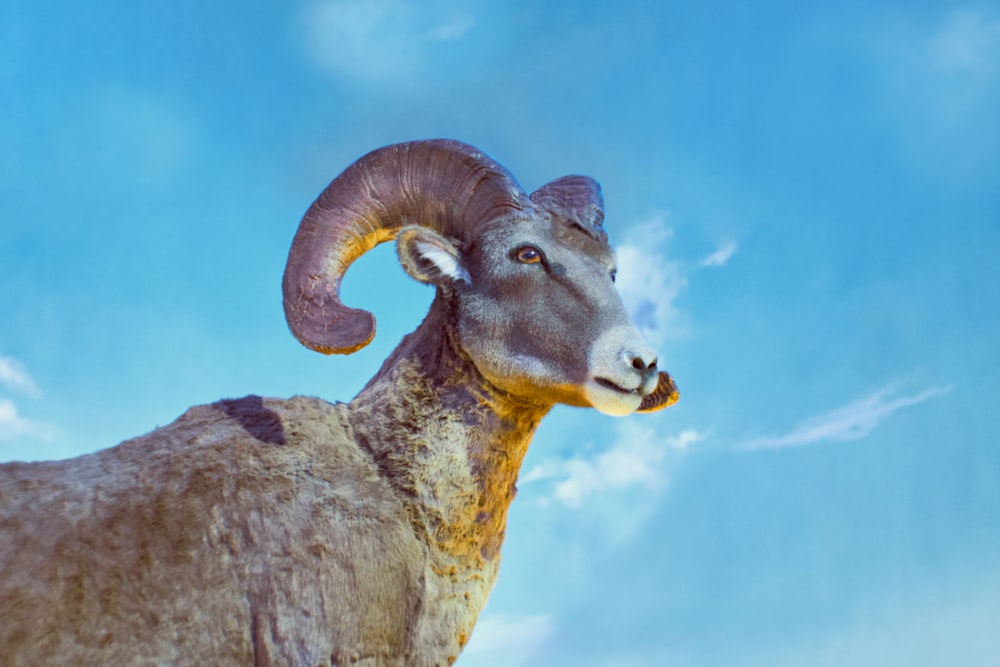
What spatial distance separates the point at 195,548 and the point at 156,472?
0.56 m

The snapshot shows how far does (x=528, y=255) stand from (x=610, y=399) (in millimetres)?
Result: 1171

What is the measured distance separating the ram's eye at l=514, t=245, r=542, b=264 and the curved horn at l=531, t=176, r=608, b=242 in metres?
0.53

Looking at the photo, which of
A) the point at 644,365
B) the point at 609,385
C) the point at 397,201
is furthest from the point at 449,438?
the point at 397,201

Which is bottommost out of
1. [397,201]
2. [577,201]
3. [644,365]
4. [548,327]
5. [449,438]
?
[449,438]

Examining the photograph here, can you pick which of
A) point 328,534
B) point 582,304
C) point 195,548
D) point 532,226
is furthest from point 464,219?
point 195,548

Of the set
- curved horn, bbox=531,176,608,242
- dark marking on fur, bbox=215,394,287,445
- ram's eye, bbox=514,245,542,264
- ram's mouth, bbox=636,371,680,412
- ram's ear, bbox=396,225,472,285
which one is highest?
curved horn, bbox=531,176,608,242

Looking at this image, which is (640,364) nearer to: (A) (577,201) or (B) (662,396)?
(B) (662,396)

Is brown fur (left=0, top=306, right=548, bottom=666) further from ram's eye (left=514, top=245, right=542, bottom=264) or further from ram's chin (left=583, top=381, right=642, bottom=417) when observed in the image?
Result: ram's eye (left=514, top=245, right=542, bottom=264)

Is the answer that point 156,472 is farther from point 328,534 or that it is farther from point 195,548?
point 328,534

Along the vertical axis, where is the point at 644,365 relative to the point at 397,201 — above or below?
below

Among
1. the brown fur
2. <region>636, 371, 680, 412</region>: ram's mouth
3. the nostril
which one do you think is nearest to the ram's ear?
the brown fur

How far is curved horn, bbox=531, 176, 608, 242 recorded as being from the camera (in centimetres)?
679

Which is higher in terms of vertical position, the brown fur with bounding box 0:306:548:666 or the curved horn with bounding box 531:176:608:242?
the curved horn with bounding box 531:176:608:242

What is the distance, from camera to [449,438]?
5852 mm
